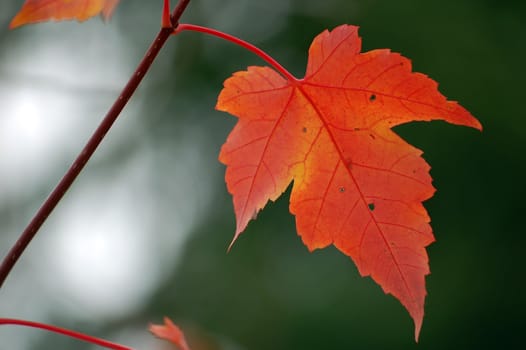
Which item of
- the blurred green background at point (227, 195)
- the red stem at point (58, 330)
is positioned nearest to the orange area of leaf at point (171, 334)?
the red stem at point (58, 330)

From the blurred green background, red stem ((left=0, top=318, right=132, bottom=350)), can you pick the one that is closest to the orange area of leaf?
red stem ((left=0, top=318, right=132, bottom=350))

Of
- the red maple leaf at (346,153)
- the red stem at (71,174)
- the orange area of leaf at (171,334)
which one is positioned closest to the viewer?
the red stem at (71,174)

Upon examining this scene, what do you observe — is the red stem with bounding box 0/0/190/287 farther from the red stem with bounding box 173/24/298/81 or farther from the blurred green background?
the blurred green background

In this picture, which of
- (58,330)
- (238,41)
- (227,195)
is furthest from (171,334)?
(227,195)

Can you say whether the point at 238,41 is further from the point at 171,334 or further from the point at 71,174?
the point at 171,334

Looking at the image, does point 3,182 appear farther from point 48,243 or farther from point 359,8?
point 359,8

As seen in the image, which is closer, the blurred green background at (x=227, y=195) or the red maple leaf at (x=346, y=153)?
the red maple leaf at (x=346, y=153)

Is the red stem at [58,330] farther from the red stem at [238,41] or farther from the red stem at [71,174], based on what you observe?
the red stem at [238,41]
